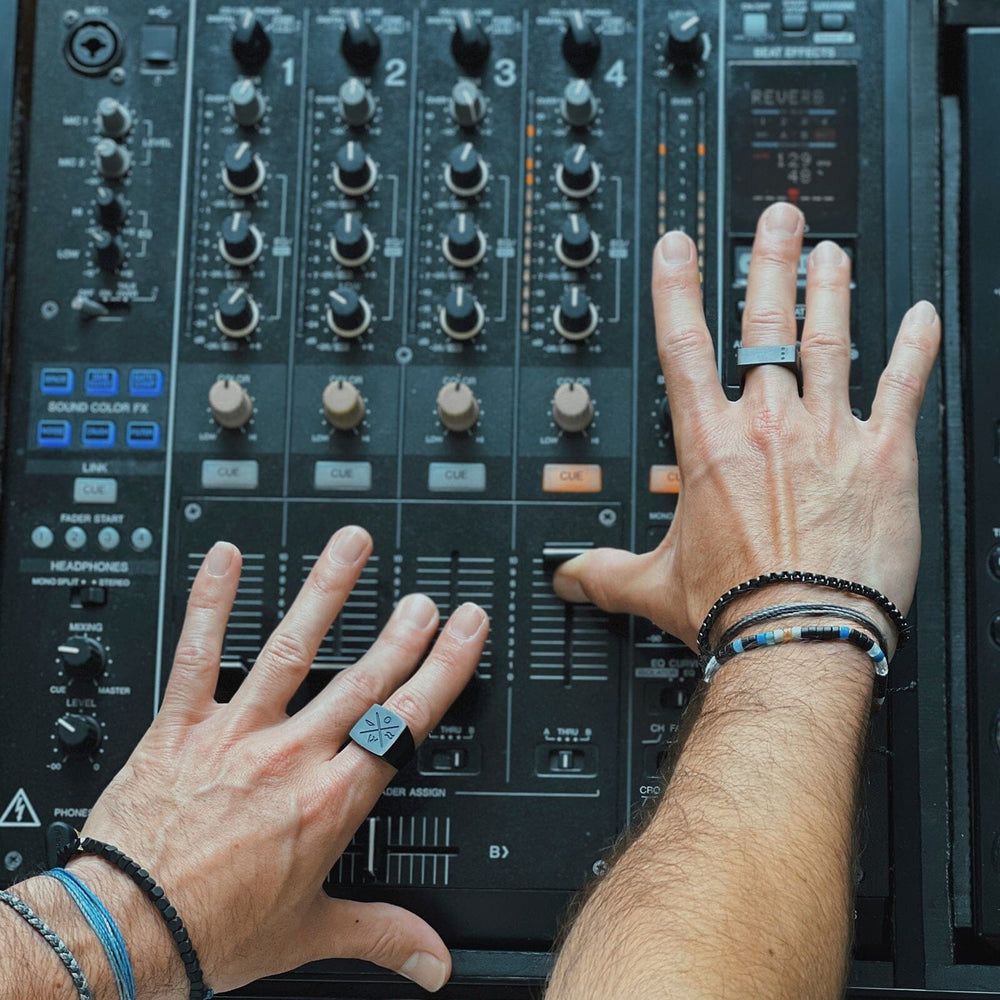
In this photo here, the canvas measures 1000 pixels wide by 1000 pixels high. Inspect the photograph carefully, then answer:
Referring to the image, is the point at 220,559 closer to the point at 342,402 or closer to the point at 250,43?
the point at 342,402

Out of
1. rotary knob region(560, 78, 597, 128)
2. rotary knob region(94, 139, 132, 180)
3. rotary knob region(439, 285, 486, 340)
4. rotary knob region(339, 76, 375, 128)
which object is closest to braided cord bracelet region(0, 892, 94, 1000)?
rotary knob region(439, 285, 486, 340)

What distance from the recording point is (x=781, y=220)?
58.7 inches

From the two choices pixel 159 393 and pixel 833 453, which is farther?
pixel 159 393

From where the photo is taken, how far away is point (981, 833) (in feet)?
4.75

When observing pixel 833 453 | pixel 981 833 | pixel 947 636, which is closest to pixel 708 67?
pixel 833 453

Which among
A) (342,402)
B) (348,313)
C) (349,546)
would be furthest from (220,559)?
(348,313)

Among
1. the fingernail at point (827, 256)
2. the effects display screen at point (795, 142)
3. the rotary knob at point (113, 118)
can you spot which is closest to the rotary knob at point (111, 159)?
the rotary knob at point (113, 118)

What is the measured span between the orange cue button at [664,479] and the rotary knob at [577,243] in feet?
0.95

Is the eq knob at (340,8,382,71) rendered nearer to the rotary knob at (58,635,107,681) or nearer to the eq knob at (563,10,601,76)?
the eq knob at (563,10,601,76)

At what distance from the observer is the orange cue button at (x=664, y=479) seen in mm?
1566

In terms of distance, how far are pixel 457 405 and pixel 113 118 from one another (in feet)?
2.05

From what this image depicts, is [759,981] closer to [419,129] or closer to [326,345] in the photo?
[326,345]

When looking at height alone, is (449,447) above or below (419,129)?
below

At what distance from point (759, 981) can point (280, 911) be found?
0.52 meters
